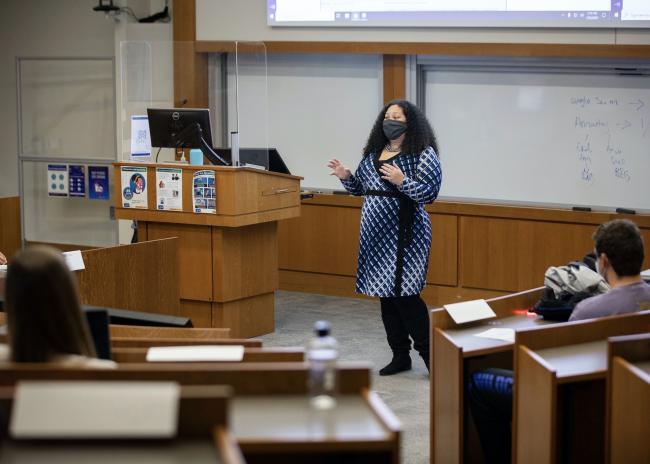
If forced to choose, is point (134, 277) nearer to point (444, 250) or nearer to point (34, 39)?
point (444, 250)

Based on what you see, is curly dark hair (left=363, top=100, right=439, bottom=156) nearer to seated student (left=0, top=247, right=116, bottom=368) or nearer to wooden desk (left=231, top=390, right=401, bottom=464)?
wooden desk (left=231, top=390, right=401, bottom=464)

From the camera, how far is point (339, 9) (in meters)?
8.35

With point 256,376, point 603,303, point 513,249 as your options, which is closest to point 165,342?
point 256,376

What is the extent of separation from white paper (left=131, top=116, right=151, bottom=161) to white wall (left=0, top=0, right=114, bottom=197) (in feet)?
7.46

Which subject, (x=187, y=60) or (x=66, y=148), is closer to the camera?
(x=187, y=60)

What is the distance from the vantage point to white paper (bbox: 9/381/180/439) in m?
2.30

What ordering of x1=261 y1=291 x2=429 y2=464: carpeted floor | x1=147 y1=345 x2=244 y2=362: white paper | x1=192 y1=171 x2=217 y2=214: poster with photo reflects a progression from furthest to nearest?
x1=192 y1=171 x2=217 y2=214: poster with photo < x1=261 y1=291 x2=429 y2=464: carpeted floor < x1=147 y1=345 x2=244 y2=362: white paper

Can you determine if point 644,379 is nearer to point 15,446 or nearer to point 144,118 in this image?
point 15,446

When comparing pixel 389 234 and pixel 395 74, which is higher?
pixel 395 74

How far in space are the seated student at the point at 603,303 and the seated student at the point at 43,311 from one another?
73.2 inches

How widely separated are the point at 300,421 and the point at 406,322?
355cm

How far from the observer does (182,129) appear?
7.16m

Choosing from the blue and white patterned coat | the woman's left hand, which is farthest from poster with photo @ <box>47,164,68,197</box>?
the woman's left hand

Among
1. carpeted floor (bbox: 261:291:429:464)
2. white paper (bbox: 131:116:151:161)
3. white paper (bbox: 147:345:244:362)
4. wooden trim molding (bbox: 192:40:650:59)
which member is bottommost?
carpeted floor (bbox: 261:291:429:464)
